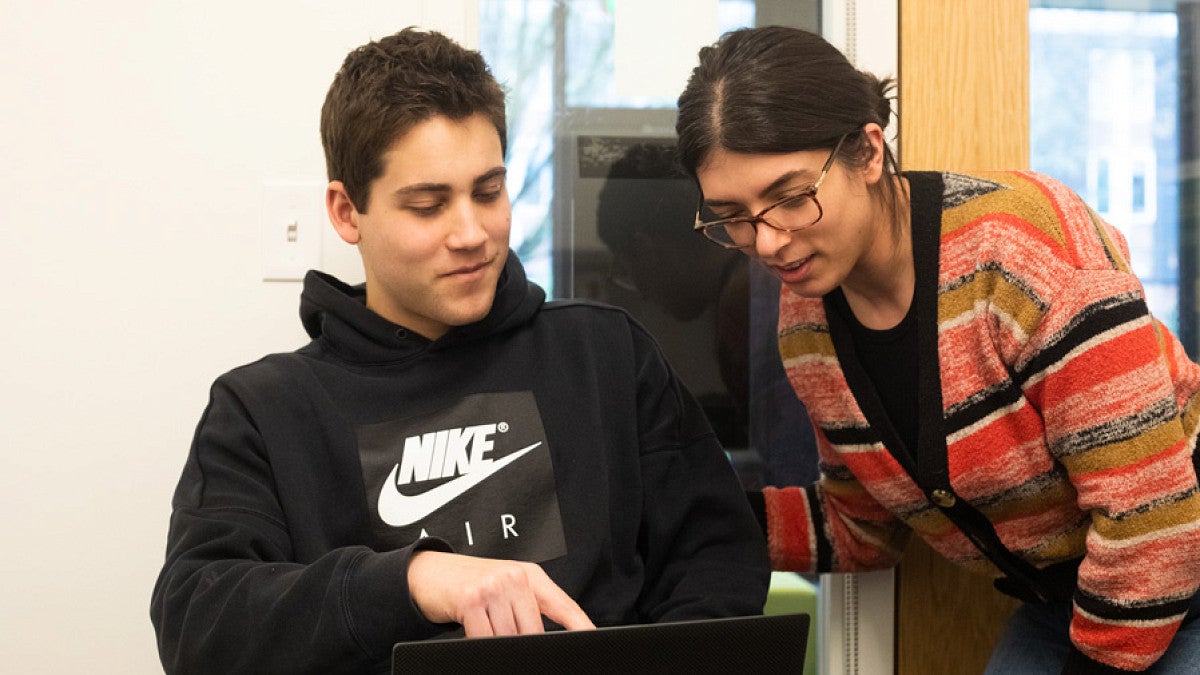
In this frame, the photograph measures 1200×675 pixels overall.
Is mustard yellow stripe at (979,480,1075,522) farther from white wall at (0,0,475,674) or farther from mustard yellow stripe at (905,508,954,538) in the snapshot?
white wall at (0,0,475,674)

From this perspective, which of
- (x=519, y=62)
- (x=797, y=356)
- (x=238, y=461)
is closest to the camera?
(x=238, y=461)

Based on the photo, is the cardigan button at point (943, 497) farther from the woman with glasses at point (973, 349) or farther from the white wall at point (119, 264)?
the white wall at point (119, 264)

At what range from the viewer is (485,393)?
119 centimetres

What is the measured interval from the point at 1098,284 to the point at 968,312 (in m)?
0.13

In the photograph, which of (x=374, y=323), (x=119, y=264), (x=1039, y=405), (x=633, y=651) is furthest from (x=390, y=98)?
(x=1039, y=405)

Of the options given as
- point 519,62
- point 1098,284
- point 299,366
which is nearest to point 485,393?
point 299,366

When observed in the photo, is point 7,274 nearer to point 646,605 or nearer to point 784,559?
point 646,605

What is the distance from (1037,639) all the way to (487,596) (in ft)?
2.77

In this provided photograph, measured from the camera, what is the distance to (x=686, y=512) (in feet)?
4.04

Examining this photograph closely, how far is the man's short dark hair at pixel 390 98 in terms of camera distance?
1118 millimetres

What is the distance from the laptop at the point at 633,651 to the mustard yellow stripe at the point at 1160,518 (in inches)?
21.1

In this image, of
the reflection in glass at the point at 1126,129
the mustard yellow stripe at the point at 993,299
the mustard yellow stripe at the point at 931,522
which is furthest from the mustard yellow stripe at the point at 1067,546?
the reflection in glass at the point at 1126,129

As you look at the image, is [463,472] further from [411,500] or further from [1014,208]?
[1014,208]

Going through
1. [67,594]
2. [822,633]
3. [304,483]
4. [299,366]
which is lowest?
[822,633]
